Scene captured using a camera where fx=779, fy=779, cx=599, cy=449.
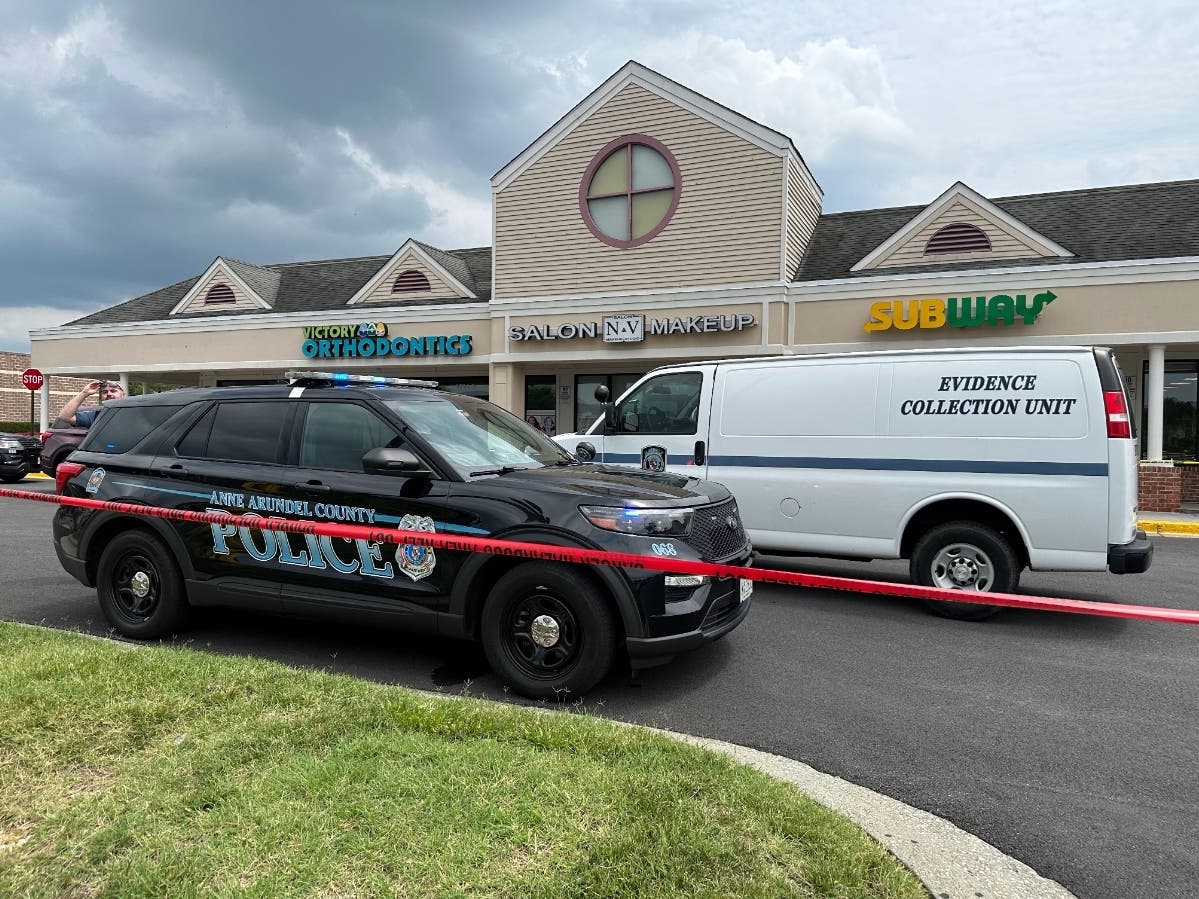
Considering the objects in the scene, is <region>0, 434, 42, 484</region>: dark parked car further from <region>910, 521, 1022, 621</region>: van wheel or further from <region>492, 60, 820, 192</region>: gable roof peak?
<region>910, 521, 1022, 621</region>: van wheel

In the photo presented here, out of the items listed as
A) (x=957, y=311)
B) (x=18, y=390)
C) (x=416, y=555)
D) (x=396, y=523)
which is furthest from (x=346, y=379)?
(x=18, y=390)

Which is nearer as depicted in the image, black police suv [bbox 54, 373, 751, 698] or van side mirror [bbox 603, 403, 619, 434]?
black police suv [bbox 54, 373, 751, 698]

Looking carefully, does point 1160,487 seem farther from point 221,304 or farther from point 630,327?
point 221,304

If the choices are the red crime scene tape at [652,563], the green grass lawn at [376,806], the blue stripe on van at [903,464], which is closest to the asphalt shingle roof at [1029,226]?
the blue stripe on van at [903,464]

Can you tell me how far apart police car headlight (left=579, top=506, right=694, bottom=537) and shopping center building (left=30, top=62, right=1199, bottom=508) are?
11715 mm

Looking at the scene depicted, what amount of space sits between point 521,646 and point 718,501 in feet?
4.86

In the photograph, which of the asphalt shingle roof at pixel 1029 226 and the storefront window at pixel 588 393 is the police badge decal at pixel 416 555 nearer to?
the asphalt shingle roof at pixel 1029 226

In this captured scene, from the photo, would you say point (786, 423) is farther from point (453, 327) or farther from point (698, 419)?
point (453, 327)

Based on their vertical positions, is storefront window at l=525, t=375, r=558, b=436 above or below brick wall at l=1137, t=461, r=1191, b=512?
above

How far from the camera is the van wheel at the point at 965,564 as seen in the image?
625cm

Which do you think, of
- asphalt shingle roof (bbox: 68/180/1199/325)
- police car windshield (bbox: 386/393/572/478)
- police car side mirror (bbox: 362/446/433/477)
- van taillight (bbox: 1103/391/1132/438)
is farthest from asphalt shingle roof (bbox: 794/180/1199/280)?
police car side mirror (bbox: 362/446/433/477)

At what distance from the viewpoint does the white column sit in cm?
1350

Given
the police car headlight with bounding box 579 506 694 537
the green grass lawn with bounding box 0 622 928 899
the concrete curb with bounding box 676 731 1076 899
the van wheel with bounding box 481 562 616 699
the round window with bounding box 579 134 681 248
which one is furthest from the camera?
the round window with bounding box 579 134 681 248

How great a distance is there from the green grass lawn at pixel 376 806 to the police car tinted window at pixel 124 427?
7.25 feet
